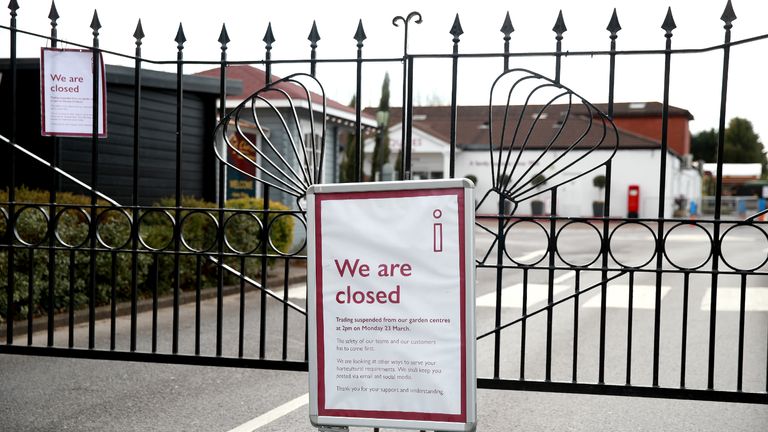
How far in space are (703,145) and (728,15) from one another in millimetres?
95875

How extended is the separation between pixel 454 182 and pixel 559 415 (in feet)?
9.70

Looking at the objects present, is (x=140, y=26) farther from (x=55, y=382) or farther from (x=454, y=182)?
(x=55, y=382)

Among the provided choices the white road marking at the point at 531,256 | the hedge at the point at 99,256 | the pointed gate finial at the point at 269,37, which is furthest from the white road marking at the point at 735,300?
the pointed gate finial at the point at 269,37

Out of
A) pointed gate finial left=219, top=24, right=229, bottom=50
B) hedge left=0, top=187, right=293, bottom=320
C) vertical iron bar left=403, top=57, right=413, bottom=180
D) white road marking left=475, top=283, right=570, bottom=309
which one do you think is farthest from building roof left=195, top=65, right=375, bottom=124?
vertical iron bar left=403, top=57, right=413, bottom=180

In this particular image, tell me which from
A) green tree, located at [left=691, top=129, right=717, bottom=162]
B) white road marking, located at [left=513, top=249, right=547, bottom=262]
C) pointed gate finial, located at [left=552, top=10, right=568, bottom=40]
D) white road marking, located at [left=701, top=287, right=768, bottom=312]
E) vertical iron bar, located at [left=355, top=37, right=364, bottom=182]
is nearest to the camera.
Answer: pointed gate finial, located at [left=552, top=10, right=568, bottom=40]

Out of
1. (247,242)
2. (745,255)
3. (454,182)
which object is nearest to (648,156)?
(745,255)

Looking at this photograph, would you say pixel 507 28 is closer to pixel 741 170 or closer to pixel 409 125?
pixel 409 125

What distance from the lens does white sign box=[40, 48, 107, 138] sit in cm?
493

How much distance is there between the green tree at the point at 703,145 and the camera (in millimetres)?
91875

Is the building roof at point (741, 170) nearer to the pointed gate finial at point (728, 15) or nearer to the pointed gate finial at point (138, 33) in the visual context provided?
the pointed gate finial at point (728, 15)

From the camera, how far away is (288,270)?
16.0 feet

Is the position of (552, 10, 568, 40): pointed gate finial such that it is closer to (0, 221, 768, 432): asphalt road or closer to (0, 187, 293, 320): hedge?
(0, 221, 768, 432): asphalt road

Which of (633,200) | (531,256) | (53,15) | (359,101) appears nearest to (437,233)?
(359,101)

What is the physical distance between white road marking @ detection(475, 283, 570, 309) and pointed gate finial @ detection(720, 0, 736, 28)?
699cm
